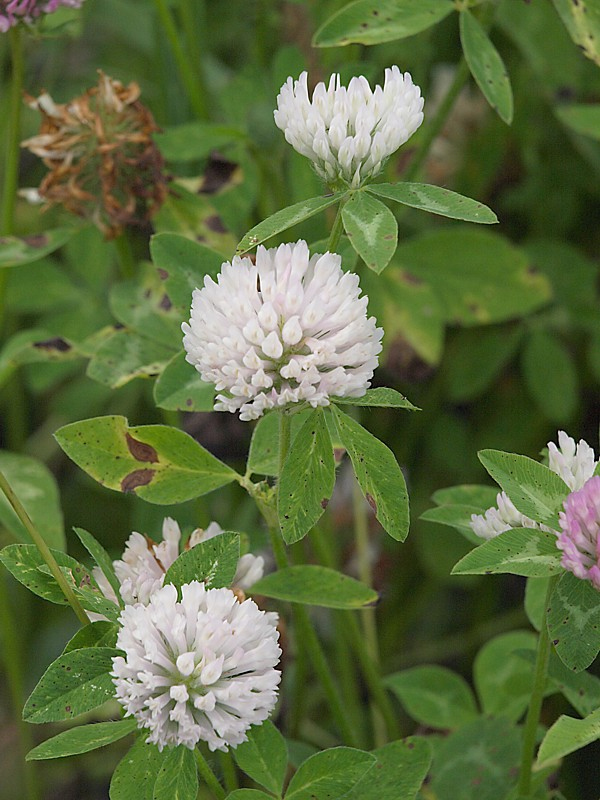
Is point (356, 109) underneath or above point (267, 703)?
above

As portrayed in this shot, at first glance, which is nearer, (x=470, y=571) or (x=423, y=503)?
(x=470, y=571)

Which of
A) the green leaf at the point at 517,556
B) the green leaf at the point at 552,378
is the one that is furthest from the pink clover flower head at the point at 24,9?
the green leaf at the point at 552,378

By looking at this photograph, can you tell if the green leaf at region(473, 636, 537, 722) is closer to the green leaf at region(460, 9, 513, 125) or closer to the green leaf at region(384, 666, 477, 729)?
the green leaf at region(384, 666, 477, 729)

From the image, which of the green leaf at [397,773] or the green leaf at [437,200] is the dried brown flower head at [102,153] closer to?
the green leaf at [437,200]

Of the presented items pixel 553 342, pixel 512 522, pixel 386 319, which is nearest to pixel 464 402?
pixel 553 342

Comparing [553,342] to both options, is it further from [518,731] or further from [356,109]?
[356,109]

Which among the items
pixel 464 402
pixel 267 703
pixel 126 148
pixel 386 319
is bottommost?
pixel 464 402

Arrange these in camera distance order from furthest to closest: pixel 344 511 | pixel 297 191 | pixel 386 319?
pixel 344 511 < pixel 386 319 < pixel 297 191
